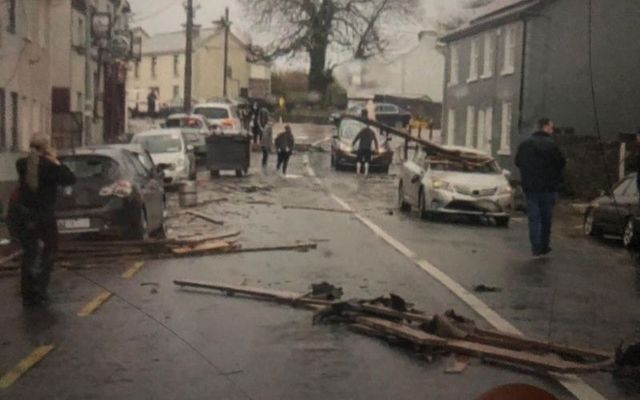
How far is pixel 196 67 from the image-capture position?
112812mm

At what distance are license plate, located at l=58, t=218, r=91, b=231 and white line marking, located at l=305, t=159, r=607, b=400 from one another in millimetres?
4481

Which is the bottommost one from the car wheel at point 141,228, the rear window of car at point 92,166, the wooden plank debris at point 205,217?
the wooden plank debris at point 205,217

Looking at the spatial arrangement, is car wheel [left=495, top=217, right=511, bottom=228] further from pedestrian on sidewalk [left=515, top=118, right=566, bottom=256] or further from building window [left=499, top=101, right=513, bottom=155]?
building window [left=499, top=101, right=513, bottom=155]

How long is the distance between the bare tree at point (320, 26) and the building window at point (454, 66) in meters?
17.9

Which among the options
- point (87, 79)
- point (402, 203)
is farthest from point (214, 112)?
point (402, 203)

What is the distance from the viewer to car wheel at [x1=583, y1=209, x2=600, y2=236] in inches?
901

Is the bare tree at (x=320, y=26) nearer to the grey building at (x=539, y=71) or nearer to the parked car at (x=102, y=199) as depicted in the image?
the grey building at (x=539, y=71)

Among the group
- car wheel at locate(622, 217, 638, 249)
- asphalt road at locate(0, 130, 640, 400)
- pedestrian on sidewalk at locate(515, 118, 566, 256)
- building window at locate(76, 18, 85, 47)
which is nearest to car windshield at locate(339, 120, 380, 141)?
building window at locate(76, 18, 85, 47)

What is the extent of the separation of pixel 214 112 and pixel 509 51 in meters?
13.6

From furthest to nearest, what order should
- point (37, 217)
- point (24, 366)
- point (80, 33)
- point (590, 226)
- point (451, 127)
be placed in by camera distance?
point (451, 127) < point (80, 33) < point (590, 226) < point (37, 217) < point (24, 366)

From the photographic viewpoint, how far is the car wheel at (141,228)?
17.0 metres

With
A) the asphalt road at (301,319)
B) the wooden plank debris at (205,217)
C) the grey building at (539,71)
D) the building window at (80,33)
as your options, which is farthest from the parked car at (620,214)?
the building window at (80,33)

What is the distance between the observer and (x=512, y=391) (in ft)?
16.7

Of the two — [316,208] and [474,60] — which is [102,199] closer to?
[316,208]
